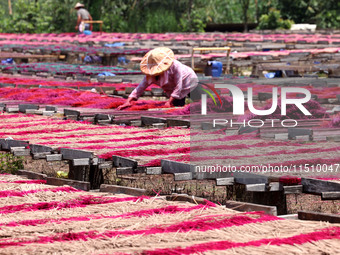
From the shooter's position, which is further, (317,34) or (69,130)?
(317,34)

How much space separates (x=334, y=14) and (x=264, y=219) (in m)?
30.0

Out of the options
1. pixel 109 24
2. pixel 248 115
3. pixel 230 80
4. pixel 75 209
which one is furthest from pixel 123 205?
pixel 109 24

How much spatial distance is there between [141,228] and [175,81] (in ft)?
19.3

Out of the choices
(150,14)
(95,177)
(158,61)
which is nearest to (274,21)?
(150,14)

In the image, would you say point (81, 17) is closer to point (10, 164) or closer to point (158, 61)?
point (158, 61)

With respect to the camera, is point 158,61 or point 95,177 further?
point 158,61

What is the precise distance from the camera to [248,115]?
8062 millimetres

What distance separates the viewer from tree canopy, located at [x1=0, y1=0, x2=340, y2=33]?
104 feet

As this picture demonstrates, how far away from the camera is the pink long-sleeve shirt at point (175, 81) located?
959 cm

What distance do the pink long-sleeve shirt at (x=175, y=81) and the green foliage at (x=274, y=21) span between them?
2258 centimetres

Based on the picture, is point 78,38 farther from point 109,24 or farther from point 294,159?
point 294,159

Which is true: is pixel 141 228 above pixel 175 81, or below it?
below

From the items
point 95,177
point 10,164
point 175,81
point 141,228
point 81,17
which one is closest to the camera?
point 141,228

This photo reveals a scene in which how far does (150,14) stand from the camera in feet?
106
